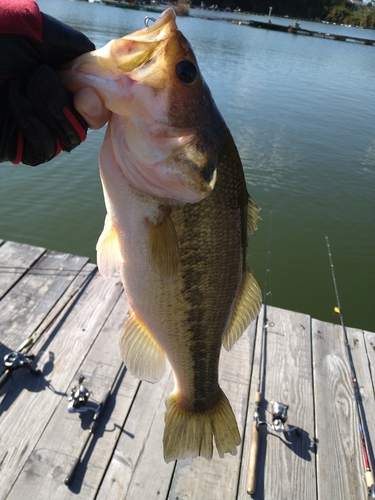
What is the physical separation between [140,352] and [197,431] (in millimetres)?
529

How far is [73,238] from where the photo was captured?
267 inches

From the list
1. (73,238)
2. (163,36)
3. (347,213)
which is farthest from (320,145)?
(163,36)

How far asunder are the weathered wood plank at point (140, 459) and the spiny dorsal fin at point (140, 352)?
91 cm

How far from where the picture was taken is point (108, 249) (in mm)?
1702

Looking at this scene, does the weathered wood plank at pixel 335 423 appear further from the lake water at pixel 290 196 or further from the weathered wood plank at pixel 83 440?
the lake water at pixel 290 196

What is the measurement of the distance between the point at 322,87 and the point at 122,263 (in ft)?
67.7

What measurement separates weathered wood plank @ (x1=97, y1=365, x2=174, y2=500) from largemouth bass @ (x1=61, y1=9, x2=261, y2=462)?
629mm

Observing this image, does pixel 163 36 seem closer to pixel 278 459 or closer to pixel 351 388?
pixel 278 459

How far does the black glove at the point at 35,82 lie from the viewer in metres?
1.25

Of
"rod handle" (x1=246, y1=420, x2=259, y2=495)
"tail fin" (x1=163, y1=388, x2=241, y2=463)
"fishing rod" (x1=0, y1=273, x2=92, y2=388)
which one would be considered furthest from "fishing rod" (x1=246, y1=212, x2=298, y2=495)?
"fishing rod" (x1=0, y1=273, x2=92, y2=388)

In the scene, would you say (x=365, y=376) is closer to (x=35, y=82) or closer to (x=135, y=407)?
(x=135, y=407)

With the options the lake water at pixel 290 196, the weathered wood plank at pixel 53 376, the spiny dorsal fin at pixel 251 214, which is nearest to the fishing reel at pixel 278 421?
the weathered wood plank at pixel 53 376

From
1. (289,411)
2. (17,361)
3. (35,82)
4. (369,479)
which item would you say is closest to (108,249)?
(35,82)

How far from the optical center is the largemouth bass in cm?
132
